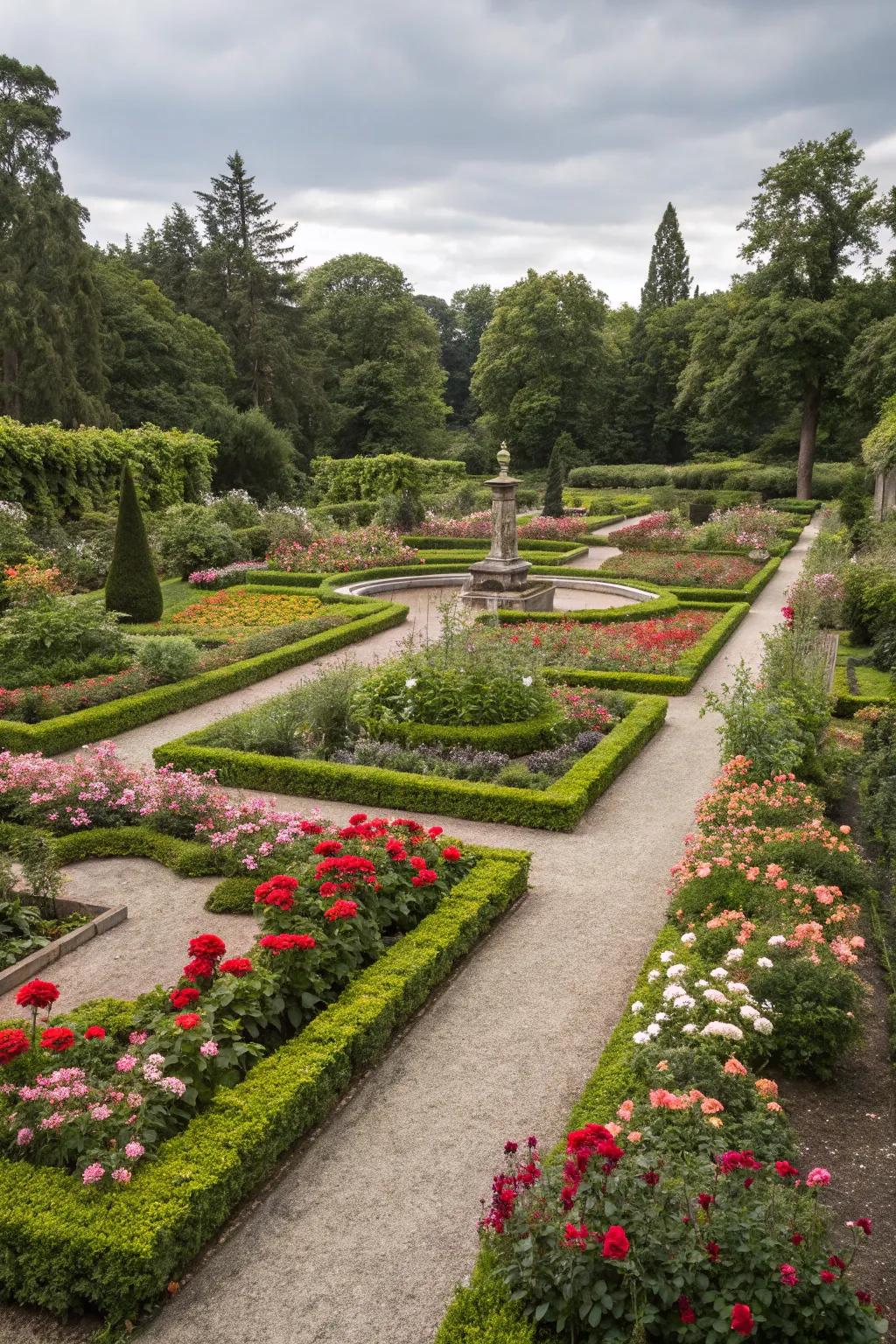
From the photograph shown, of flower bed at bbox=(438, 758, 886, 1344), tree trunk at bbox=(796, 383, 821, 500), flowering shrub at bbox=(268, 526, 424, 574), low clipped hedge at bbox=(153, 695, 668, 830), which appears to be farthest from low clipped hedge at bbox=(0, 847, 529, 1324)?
tree trunk at bbox=(796, 383, 821, 500)

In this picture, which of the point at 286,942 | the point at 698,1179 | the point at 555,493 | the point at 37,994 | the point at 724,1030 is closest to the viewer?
the point at 698,1179

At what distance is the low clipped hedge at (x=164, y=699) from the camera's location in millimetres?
11195

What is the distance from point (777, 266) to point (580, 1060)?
41.7m

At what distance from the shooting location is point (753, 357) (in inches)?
1593

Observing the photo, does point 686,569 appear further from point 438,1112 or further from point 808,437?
point 808,437

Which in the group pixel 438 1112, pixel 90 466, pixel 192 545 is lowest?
pixel 438 1112

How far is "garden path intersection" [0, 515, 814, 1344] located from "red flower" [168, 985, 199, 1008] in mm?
940

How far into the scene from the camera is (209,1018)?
5.04 meters

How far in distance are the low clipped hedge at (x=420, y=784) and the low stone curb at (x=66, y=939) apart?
→ 2764 millimetres

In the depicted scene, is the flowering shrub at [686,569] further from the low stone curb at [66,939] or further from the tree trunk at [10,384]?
the tree trunk at [10,384]

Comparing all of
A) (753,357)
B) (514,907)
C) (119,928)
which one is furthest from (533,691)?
(753,357)

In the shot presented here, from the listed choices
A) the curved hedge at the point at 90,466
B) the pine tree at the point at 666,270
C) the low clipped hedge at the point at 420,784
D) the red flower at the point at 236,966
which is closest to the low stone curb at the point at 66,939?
the red flower at the point at 236,966

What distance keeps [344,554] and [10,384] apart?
15452mm

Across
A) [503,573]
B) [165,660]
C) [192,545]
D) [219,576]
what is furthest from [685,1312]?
[192,545]
